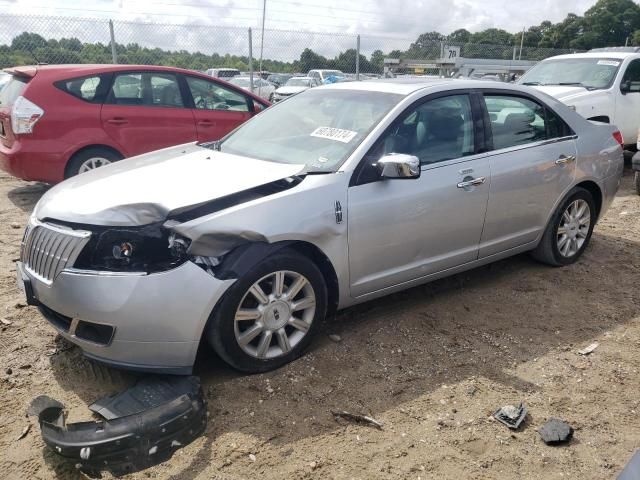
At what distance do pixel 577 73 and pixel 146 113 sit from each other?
6.73 m

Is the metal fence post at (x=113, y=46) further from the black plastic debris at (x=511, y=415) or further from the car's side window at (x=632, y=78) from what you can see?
the black plastic debris at (x=511, y=415)

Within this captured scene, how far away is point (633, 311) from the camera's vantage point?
4141 mm

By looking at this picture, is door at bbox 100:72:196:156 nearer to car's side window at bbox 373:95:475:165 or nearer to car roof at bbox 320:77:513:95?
car roof at bbox 320:77:513:95

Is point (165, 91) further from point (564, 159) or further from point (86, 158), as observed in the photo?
point (564, 159)

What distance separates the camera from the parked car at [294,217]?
2.77 m

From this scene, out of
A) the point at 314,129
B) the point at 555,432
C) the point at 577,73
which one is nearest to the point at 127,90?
the point at 314,129

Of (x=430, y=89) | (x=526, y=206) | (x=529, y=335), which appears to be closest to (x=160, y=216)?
(x=430, y=89)

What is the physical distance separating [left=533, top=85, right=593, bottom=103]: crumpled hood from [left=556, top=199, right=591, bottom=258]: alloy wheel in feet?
12.2

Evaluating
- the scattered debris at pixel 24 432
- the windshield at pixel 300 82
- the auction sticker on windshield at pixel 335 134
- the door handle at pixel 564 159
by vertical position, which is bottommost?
the scattered debris at pixel 24 432

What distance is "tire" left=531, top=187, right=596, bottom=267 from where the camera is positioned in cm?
468

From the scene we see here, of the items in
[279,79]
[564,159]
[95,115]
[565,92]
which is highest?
[279,79]

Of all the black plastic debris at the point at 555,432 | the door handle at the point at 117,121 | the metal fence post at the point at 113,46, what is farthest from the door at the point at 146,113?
the black plastic debris at the point at 555,432

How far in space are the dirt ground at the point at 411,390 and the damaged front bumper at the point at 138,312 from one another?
0.34 metres

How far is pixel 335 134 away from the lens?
3629 mm
